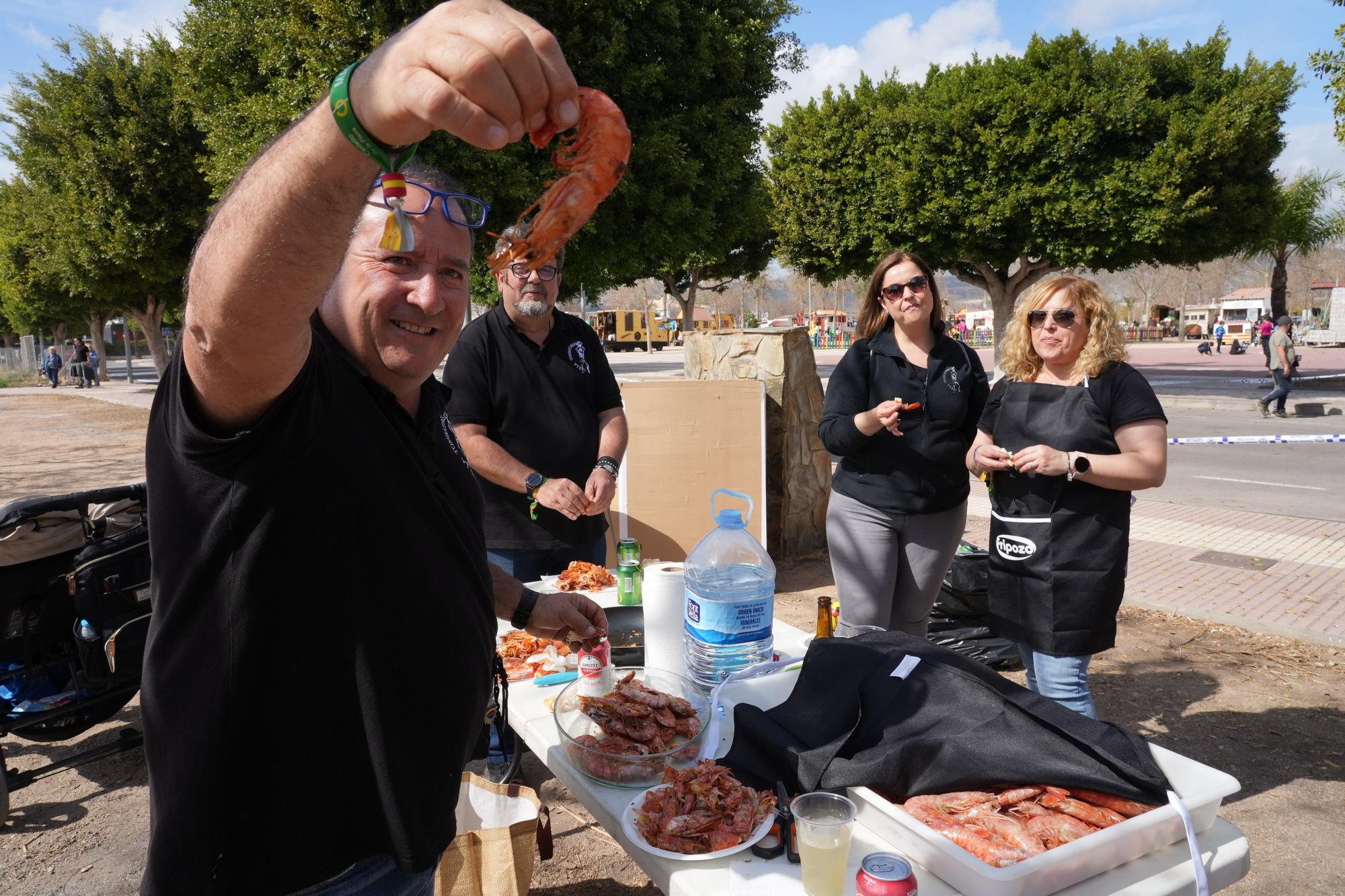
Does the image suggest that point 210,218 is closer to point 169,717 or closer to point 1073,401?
point 169,717

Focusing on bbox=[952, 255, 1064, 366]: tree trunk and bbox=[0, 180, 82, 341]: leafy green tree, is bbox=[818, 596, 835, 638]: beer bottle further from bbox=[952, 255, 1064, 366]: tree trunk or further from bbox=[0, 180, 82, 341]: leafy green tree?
bbox=[0, 180, 82, 341]: leafy green tree

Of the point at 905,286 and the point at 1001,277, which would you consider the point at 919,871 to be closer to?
the point at 905,286

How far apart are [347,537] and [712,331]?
6.17 meters

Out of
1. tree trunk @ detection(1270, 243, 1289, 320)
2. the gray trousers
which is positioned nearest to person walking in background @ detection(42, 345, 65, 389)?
the gray trousers

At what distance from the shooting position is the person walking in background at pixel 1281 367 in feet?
48.9

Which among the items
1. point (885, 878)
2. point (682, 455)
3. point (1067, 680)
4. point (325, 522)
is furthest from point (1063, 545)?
point (682, 455)

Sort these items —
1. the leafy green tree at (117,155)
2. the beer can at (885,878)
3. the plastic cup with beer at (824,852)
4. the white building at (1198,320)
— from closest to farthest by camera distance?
the beer can at (885,878), the plastic cup with beer at (824,852), the leafy green tree at (117,155), the white building at (1198,320)

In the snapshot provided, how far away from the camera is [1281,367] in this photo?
1529cm

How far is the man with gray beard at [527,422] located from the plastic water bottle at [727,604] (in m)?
1.01

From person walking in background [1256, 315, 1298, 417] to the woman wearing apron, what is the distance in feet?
50.3

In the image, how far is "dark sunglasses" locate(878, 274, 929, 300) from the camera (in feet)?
11.6

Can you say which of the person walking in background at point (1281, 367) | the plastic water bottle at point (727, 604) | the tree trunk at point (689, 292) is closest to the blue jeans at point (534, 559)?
the plastic water bottle at point (727, 604)

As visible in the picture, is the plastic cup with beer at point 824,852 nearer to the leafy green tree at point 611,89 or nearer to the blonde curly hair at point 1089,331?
the blonde curly hair at point 1089,331

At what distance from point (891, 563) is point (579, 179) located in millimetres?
2425
